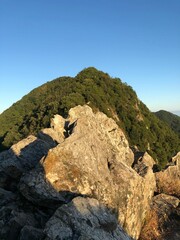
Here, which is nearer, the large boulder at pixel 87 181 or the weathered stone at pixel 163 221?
the large boulder at pixel 87 181

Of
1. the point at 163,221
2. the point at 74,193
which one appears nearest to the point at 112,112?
the point at 163,221

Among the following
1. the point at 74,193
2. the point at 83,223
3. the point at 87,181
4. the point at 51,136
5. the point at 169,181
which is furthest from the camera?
the point at 51,136

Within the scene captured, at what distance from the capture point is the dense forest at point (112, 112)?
255 feet

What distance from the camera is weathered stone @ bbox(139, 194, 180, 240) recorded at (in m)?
15.2

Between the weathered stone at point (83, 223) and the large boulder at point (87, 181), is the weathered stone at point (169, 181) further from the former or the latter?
the weathered stone at point (83, 223)

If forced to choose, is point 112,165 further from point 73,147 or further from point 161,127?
point 161,127

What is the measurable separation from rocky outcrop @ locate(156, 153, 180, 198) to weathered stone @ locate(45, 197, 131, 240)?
828 cm

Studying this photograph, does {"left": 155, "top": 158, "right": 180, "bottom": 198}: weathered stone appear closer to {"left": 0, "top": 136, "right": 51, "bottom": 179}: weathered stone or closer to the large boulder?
the large boulder

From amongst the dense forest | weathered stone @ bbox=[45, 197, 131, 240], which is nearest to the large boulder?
weathered stone @ bbox=[45, 197, 131, 240]

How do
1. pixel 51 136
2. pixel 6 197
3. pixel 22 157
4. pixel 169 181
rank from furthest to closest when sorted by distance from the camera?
pixel 51 136, pixel 169 181, pixel 22 157, pixel 6 197

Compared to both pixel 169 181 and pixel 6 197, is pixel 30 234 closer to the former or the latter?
pixel 6 197

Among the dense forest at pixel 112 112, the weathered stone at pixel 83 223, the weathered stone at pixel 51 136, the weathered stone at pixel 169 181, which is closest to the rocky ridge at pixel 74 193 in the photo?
the weathered stone at pixel 83 223

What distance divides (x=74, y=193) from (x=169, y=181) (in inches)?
333

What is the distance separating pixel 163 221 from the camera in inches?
627
